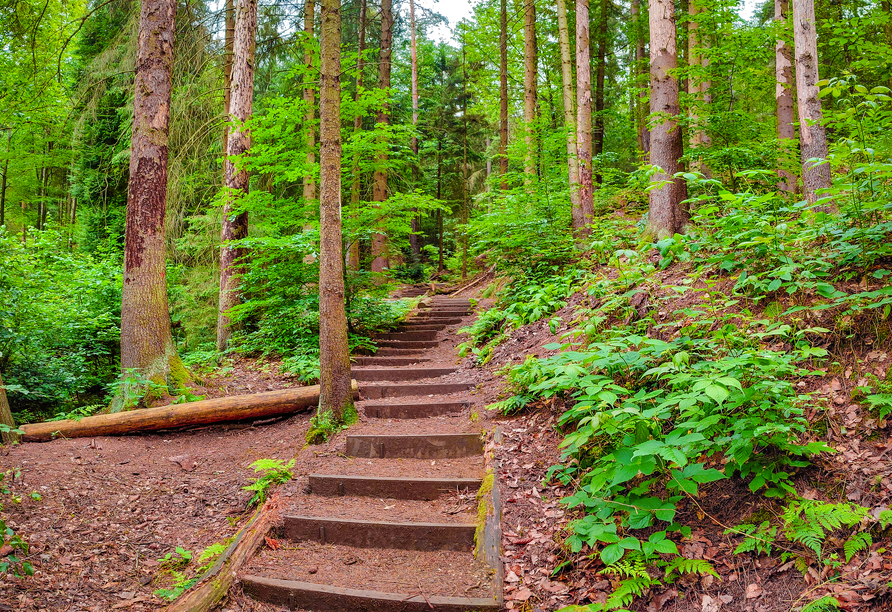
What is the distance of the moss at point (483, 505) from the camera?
363 centimetres

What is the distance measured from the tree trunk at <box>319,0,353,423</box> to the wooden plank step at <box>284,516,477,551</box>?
1683 millimetres

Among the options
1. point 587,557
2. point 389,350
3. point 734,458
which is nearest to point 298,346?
point 389,350

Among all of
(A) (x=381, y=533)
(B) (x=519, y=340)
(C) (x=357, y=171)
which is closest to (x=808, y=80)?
(B) (x=519, y=340)

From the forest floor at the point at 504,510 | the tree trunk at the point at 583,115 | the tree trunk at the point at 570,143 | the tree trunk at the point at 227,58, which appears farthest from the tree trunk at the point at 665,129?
the tree trunk at the point at 227,58

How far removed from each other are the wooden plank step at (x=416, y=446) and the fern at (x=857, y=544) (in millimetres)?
2926

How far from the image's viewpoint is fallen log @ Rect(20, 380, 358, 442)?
5.87 meters

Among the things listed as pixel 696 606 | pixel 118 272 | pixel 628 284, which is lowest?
pixel 696 606

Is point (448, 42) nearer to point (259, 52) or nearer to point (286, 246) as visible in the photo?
point (259, 52)

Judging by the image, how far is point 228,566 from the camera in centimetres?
358

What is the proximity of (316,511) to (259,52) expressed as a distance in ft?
40.3

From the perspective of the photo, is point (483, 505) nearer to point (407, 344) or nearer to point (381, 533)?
point (381, 533)

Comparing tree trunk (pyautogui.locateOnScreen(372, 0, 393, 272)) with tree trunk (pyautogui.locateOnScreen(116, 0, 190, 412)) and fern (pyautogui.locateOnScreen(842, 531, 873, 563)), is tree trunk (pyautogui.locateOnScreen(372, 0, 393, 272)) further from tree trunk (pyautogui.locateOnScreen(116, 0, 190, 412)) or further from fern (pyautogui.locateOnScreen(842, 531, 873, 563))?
fern (pyautogui.locateOnScreen(842, 531, 873, 563))

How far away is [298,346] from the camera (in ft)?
28.9

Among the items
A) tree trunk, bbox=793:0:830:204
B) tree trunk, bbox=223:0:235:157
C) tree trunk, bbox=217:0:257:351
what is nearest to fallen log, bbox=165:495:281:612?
tree trunk, bbox=217:0:257:351
